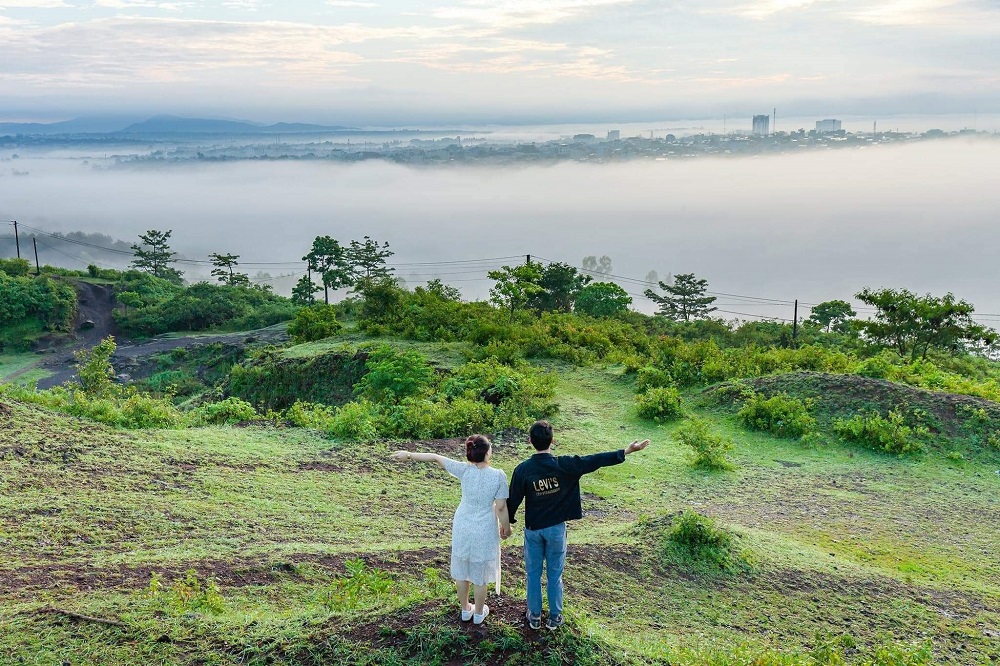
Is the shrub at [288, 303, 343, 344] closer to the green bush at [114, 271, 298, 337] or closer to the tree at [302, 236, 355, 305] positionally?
the green bush at [114, 271, 298, 337]

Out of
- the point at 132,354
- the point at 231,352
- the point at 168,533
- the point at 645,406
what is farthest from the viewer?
the point at 132,354

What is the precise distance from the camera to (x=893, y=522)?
9891 millimetres

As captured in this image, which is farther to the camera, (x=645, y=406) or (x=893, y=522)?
(x=645, y=406)

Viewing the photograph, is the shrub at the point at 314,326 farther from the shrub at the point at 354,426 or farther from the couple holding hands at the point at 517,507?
the couple holding hands at the point at 517,507

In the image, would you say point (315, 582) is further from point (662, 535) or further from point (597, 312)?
point (597, 312)

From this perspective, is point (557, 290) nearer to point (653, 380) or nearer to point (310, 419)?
point (653, 380)

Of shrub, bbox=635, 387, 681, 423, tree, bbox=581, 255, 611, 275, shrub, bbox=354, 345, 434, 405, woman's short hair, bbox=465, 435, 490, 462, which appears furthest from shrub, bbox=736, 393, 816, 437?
tree, bbox=581, 255, 611, 275

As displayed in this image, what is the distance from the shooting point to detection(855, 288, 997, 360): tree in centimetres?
2111

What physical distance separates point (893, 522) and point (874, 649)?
14.0 ft

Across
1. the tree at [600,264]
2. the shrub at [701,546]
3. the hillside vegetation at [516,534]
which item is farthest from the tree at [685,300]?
the tree at [600,264]

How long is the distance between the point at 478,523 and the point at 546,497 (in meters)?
0.50

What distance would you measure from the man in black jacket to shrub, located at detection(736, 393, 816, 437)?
30.8ft

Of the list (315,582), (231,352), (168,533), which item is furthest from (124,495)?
(231,352)

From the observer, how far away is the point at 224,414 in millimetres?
13664
